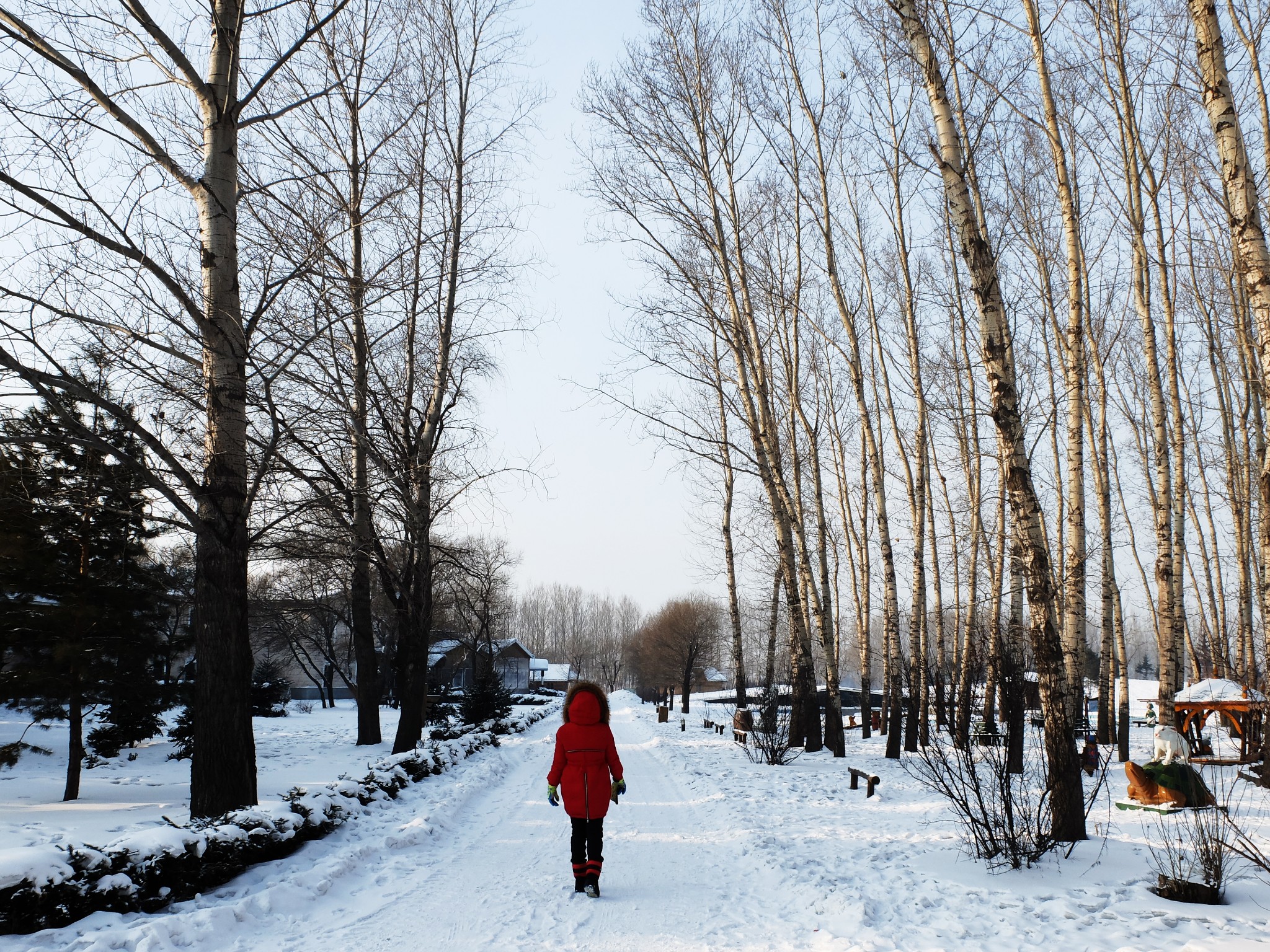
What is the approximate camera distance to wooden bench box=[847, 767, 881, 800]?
33.0 ft

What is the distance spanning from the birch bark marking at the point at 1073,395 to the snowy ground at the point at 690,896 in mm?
1917

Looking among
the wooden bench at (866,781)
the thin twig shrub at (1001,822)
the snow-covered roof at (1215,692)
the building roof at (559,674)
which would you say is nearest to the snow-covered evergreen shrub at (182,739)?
the wooden bench at (866,781)

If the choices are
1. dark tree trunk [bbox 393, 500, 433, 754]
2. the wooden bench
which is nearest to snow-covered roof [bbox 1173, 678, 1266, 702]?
the wooden bench

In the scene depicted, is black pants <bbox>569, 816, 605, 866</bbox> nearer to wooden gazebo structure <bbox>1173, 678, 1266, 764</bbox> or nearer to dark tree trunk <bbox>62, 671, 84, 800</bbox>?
dark tree trunk <bbox>62, 671, 84, 800</bbox>

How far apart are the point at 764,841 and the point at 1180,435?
14.1 meters

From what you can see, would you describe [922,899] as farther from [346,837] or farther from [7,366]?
[7,366]

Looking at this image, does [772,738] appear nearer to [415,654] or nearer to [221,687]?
[415,654]

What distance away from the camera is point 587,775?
19.7ft

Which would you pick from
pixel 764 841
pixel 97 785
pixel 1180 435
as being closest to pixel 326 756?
pixel 97 785

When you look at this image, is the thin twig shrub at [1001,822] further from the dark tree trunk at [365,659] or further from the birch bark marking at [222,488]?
the dark tree trunk at [365,659]

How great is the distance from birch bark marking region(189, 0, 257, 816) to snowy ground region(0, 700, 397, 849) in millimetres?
1577

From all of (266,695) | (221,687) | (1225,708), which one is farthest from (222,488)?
(266,695)

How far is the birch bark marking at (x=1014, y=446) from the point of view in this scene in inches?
239

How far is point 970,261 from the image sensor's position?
21.4 ft
